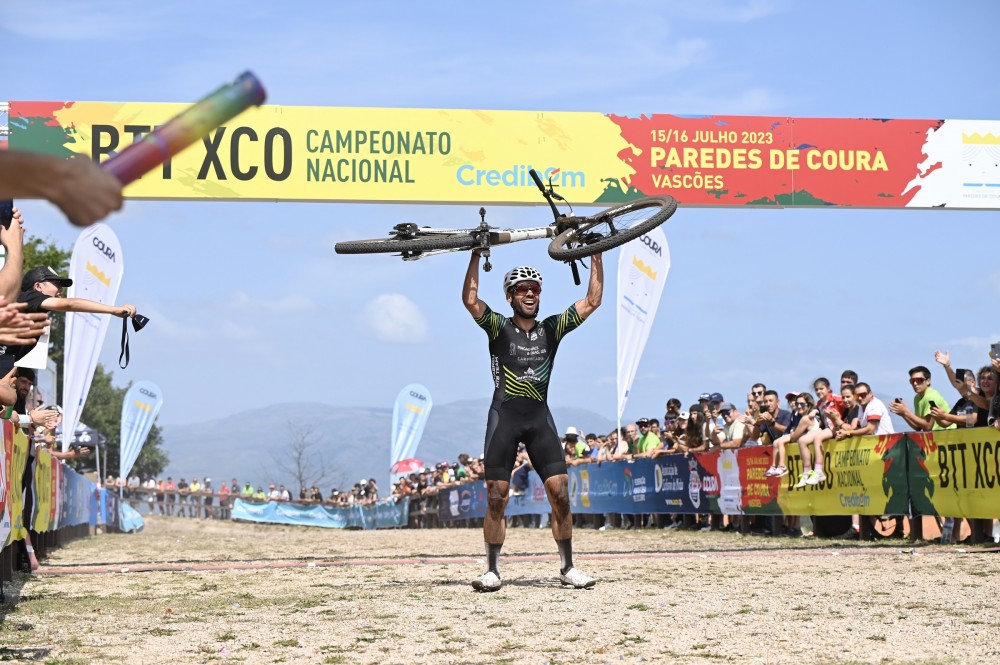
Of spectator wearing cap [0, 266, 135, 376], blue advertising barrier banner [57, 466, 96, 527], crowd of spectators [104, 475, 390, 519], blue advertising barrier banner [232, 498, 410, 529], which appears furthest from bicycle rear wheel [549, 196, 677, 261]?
crowd of spectators [104, 475, 390, 519]

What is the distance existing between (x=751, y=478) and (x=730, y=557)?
17.7ft

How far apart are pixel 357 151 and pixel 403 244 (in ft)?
14.3

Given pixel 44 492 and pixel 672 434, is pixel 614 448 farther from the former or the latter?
pixel 44 492

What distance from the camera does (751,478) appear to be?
16516 millimetres

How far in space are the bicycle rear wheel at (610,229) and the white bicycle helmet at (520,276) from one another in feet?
1.79

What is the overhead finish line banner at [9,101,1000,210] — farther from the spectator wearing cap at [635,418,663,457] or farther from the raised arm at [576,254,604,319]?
the spectator wearing cap at [635,418,663,457]

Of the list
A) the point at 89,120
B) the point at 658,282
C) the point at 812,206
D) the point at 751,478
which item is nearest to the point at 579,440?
the point at 658,282

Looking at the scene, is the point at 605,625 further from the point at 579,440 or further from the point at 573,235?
the point at 579,440

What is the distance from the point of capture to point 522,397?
8.80 metres

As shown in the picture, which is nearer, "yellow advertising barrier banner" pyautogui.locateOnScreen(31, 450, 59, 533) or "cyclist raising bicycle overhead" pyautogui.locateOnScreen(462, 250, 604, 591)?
"cyclist raising bicycle overhead" pyautogui.locateOnScreen(462, 250, 604, 591)

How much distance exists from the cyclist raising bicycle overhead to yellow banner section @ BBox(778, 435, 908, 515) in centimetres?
585

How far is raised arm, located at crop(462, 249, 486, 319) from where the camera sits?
8852mm

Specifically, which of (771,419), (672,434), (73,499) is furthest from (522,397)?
(73,499)

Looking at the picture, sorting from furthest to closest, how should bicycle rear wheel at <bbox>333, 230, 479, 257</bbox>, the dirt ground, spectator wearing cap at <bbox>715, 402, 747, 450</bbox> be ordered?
spectator wearing cap at <bbox>715, 402, 747, 450</bbox>
bicycle rear wheel at <bbox>333, 230, 479, 257</bbox>
the dirt ground
